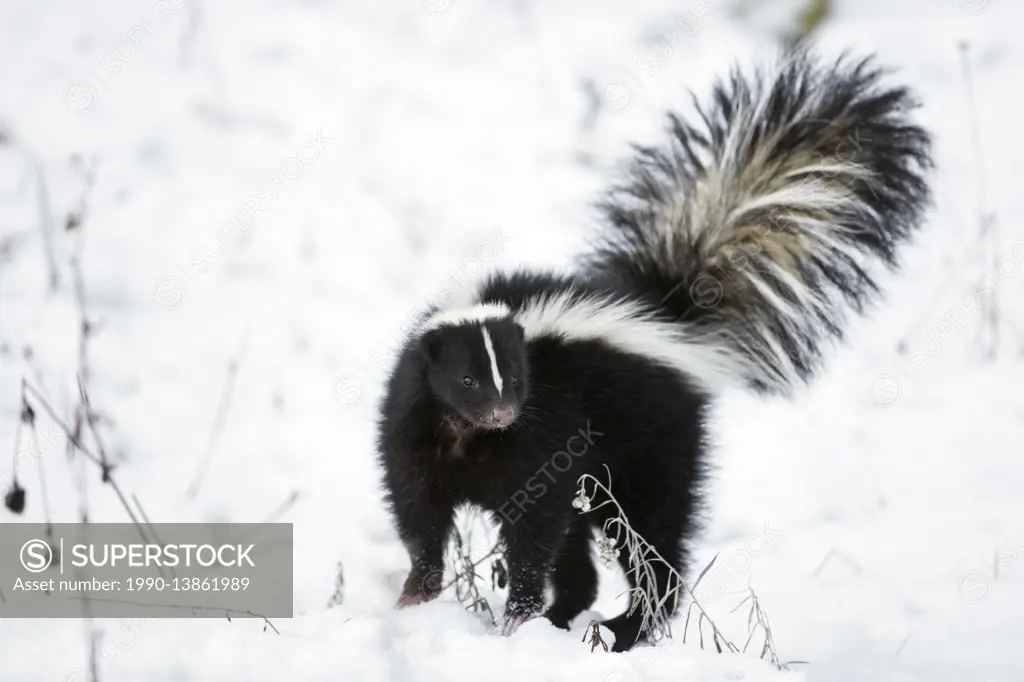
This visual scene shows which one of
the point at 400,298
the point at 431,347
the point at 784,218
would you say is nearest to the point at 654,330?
the point at 784,218

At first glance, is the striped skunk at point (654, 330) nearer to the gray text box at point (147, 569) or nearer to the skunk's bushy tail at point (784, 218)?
the skunk's bushy tail at point (784, 218)

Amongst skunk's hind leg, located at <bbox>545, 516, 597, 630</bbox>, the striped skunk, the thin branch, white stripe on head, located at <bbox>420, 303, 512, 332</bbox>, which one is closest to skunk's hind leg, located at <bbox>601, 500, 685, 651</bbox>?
the striped skunk

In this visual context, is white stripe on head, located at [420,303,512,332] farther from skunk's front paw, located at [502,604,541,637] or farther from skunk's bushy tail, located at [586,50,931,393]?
skunk's front paw, located at [502,604,541,637]

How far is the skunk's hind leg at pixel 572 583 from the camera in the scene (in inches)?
204

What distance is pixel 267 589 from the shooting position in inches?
203

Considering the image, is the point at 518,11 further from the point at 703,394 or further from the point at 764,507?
the point at 703,394

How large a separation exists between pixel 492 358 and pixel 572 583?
1528 mm

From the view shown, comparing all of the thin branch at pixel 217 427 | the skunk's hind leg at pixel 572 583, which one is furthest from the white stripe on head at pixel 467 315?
the thin branch at pixel 217 427

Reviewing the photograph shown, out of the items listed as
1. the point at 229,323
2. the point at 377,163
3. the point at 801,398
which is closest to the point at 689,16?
the point at 377,163

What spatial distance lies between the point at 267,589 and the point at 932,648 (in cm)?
301

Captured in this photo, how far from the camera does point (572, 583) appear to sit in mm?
5254

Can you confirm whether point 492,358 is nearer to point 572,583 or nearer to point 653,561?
point 653,561

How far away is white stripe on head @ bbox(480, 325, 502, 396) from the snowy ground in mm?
910

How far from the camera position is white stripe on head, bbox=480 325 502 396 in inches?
167
